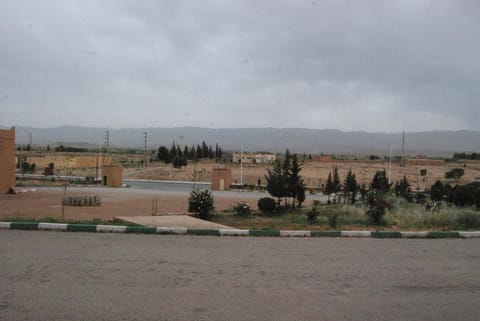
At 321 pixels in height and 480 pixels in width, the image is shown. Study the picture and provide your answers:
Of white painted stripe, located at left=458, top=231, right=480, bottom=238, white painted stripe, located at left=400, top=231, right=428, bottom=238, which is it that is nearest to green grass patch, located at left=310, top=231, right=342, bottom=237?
white painted stripe, located at left=400, top=231, right=428, bottom=238

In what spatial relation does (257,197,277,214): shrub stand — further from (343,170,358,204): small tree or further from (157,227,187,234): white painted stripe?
(157,227,187,234): white painted stripe

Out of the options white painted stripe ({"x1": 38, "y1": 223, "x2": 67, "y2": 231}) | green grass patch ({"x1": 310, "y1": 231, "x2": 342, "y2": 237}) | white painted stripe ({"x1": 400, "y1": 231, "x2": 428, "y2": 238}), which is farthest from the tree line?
white painted stripe ({"x1": 400, "y1": 231, "x2": 428, "y2": 238})

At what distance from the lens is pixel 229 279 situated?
22.2 feet

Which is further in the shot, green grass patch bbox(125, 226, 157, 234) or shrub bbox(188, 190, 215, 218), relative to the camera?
shrub bbox(188, 190, 215, 218)

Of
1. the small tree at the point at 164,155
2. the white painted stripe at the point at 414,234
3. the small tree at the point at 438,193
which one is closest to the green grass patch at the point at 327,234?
the white painted stripe at the point at 414,234

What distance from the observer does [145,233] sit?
429 inches

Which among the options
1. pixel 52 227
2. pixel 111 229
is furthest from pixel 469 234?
pixel 52 227

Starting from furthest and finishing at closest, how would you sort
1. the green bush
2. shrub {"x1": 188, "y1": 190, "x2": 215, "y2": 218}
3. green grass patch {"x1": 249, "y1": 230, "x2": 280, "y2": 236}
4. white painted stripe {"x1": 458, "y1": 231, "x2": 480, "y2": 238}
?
shrub {"x1": 188, "y1": 190, "x2": 215, "y2": 218} → the green bush → white painted stripe {"x1": 458, "y1": 231, "x2": 480, "y2": 238} → green grass patch {"x1": 249, "y1": 230, "x2": 280, "y2": 236}

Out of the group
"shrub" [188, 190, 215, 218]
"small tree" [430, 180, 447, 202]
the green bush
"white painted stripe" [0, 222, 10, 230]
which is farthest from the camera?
"small tree" [430, 180, 447, 202]

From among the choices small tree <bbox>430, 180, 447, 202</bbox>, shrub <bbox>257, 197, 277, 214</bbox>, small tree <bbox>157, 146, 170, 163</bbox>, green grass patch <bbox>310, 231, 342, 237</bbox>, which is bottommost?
shrub <bbox>257, 197, 277, 214</bbox>

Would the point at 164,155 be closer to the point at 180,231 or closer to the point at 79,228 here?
the point at 79,228

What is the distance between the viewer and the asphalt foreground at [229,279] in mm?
5332

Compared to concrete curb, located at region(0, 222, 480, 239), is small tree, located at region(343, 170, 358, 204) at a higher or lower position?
higher

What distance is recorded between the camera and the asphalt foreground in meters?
5.33
